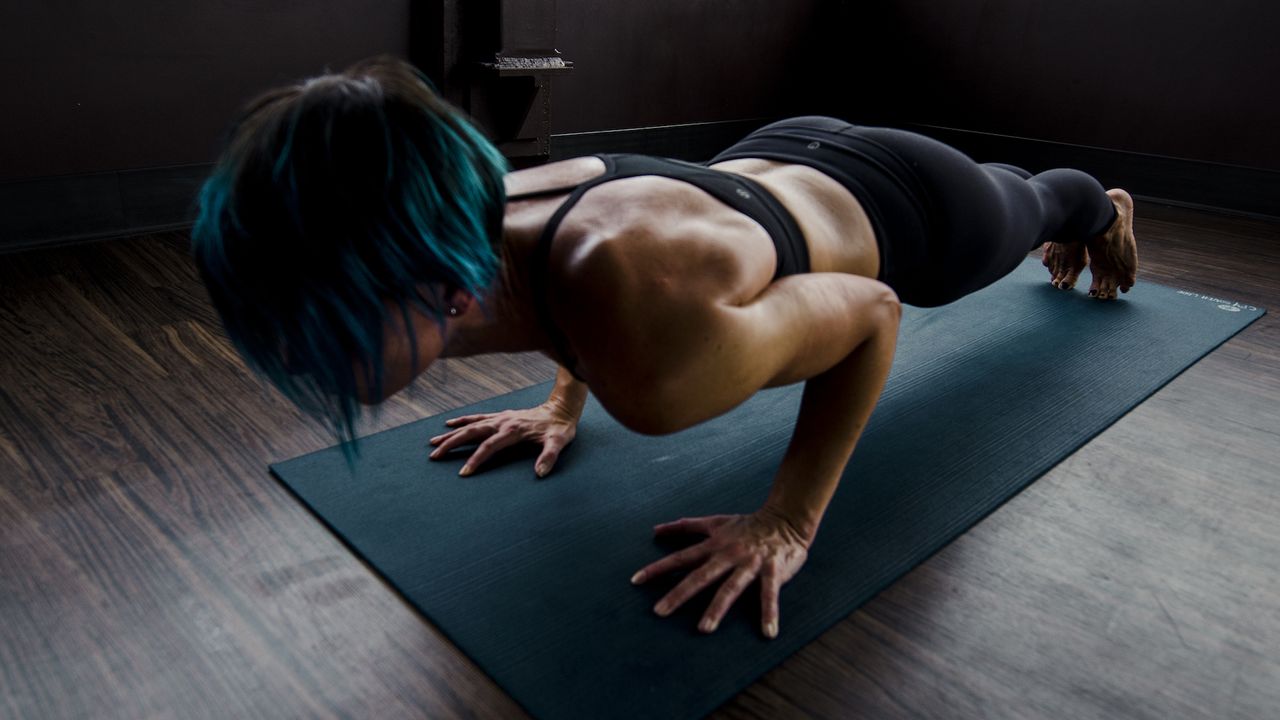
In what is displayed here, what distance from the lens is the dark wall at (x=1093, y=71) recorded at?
322cm

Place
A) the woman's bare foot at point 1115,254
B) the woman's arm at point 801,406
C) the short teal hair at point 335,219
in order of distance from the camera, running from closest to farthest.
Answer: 1. the short teal hair at point 335,219
2. the woman's arm at point 801,406
3. the woman's bare foot at point 1115,254

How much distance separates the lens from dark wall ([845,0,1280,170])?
10.6ft

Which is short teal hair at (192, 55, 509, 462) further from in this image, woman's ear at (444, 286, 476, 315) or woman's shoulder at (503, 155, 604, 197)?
woman's shoulder at (503, 155, 604, 197)

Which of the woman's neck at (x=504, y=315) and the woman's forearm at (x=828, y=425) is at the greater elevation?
the woman's neck at (x=504, y=315)

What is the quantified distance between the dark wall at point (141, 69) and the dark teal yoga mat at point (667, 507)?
4.67 feet

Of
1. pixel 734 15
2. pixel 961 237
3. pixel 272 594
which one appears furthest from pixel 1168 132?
pixel 272 594

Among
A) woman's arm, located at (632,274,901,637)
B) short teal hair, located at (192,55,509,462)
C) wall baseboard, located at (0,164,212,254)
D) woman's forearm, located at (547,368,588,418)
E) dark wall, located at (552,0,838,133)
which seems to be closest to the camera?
short teal hair, located at (192,55,509,462)

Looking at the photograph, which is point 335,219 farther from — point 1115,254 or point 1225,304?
point 1225,304

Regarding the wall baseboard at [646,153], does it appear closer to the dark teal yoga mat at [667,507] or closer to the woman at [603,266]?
the dark teal yoga mat at [667,507]

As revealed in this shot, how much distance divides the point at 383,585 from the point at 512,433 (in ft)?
1.14

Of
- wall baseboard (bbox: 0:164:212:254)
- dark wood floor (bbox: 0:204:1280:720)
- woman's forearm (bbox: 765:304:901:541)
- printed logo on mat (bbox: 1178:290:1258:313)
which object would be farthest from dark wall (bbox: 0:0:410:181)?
printed logo on mat (bbox: 1178:290:1258:313)

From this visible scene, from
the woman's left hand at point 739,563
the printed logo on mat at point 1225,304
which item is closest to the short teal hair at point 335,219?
the woman's left hand at point 739,563

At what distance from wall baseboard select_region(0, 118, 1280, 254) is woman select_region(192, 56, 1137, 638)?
4.95ft

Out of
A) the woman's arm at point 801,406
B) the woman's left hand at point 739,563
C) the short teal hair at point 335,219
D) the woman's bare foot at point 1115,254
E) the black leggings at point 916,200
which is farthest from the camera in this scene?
the woman's bare foot at point 1115,254
